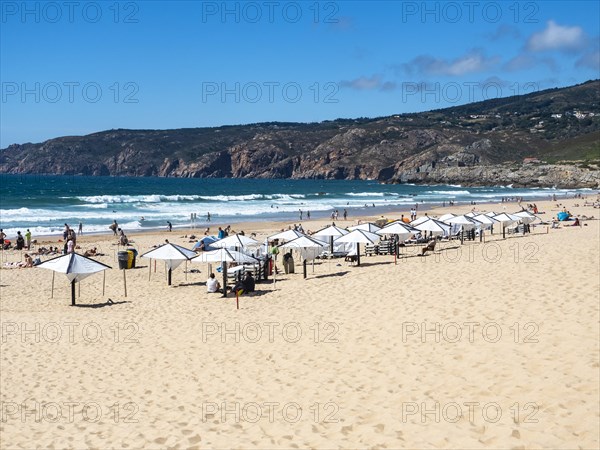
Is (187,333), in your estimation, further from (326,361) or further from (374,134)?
(374,134)

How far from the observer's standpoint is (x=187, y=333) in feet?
41.2

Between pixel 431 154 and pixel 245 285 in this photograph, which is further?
pixel 431 154

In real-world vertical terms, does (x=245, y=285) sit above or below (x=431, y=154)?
below

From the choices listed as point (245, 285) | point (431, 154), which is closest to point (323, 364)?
point (245, 285)

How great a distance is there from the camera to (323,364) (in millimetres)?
9859

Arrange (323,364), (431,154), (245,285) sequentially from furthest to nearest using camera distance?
(431,154) < (245,285) < (323,364)

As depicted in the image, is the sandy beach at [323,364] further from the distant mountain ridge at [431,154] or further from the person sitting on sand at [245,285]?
the distant mountain ridge at [431,154]

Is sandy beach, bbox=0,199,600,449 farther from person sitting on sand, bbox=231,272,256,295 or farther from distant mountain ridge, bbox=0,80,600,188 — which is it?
distant mountain ridge, bbox=0,80,600,188

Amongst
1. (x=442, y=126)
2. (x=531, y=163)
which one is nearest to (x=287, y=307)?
(x=531, y=163)

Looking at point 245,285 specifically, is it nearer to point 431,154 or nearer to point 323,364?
point 323,364

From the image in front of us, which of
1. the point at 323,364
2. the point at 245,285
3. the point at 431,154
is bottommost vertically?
the point at 323,364

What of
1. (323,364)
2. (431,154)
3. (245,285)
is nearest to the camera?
(323,364)

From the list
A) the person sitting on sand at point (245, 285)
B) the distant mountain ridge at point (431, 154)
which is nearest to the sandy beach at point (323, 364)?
the person sitting on sand at point (245, 285)

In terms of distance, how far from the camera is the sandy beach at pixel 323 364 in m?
7.18
